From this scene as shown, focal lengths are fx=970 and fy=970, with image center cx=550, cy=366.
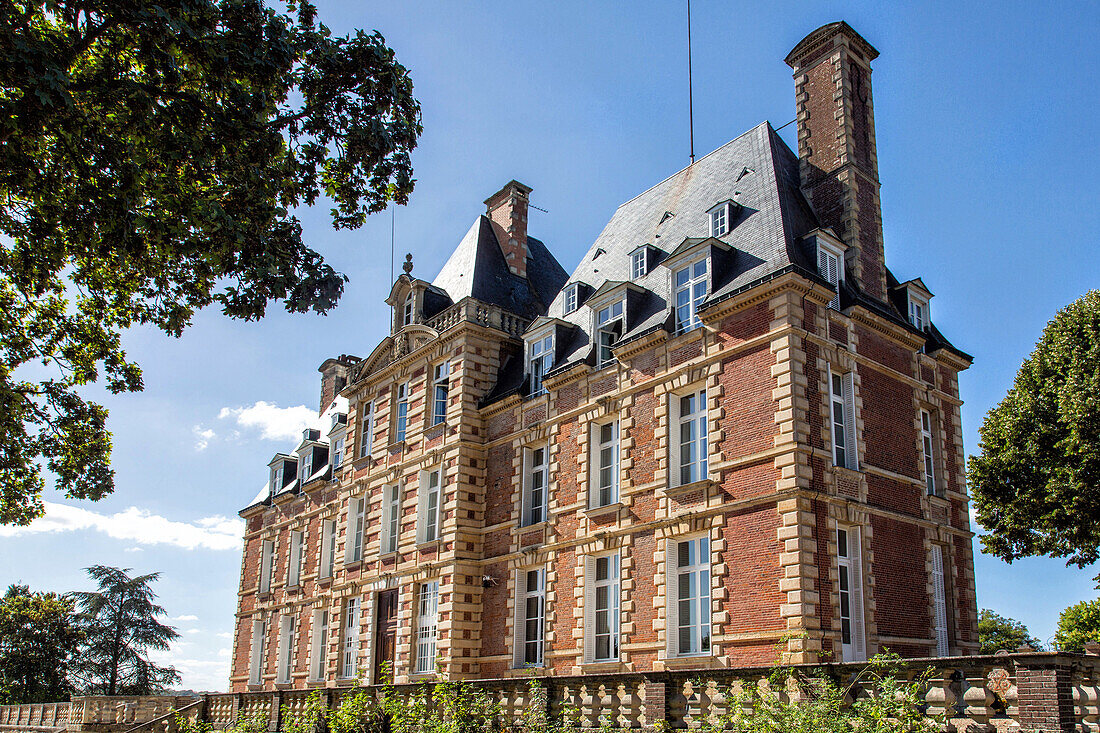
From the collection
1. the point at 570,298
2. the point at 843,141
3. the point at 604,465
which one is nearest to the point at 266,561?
the point at 570,298

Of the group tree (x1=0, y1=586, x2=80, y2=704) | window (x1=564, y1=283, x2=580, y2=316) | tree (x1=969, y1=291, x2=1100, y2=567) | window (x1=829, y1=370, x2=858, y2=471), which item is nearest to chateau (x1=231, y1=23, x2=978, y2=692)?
window (x1=829, y1=370, x2=858, y2=471)

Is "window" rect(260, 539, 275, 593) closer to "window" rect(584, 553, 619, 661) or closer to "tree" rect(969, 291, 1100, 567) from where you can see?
"window" rect(584, 553, 619, 661)

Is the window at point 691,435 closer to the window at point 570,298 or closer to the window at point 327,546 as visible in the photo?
the window at point 570,298

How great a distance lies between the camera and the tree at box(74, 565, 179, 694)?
1959 inches

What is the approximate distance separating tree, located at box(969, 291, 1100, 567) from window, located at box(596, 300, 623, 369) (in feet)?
37.3

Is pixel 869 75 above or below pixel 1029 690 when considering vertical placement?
above

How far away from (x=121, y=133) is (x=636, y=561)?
12.8 m

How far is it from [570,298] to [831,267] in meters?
7.36

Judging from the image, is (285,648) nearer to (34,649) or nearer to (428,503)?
(428,503)

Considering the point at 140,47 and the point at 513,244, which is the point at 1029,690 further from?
the point at 513,244

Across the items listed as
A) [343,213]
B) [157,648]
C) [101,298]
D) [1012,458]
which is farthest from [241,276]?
[157,648]

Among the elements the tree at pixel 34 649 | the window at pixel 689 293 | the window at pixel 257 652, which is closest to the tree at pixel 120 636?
the tree at pixel 34 649

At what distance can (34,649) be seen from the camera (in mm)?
47781

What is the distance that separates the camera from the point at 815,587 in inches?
648
